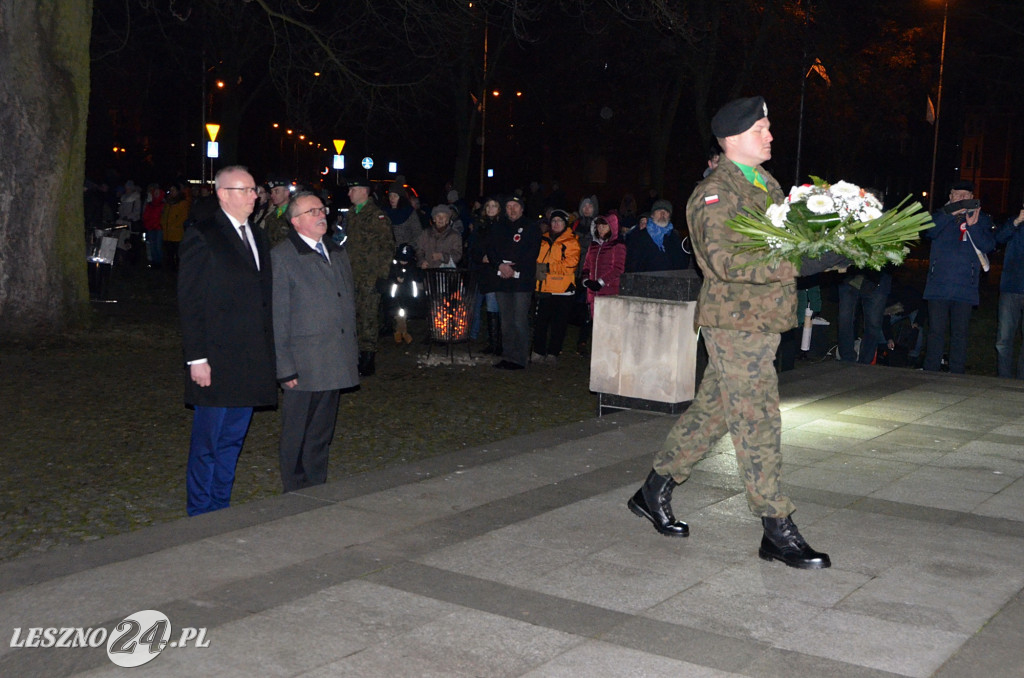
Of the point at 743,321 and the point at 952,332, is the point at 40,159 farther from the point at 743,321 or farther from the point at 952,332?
the point at 743,321

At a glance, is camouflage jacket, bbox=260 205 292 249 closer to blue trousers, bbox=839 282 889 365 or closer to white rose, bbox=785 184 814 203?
blue trousers, bbox=839 282 889 365

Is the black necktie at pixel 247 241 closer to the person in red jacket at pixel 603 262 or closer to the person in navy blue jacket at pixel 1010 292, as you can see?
the person in red jacket at pixel 603 262

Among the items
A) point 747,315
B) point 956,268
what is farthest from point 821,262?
point 956,268

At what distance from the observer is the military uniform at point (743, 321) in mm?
5262

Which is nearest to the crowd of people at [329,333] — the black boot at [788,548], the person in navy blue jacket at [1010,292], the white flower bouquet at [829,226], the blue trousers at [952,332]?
the black boot at [788,548]

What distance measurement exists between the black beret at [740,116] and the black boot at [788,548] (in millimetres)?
1726

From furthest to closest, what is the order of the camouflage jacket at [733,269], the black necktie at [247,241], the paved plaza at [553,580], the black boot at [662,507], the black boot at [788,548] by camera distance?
the black necktie at [247,241]
the black boot at [662,507]
the black boot at [788,548]
the camouflage jacket at [733,269]
the paved plaza at [553,580]

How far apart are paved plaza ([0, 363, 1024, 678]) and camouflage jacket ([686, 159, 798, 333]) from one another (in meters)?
1.10

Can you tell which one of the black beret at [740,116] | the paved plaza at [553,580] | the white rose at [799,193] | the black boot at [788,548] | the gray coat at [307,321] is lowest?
the paved plaza at [553,580]

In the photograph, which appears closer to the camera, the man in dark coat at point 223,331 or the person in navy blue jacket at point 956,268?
the man in dark coat at point 223,331

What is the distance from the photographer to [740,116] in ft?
17.4

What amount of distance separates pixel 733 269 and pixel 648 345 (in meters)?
3.78

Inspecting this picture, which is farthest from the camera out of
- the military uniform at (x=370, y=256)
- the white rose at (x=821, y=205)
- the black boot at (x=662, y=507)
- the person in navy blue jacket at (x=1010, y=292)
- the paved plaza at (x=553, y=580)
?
the military uniform at (x=370, y=256)

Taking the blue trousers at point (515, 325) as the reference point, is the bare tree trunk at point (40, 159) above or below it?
above
